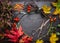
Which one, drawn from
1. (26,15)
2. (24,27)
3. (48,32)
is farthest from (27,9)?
(48,32)

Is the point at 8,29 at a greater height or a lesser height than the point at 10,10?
lesser

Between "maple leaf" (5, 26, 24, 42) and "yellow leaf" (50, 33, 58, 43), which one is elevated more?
"maple leaf" (5, 26, 24, 42)

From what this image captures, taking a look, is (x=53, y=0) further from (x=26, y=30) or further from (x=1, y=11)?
(x=1, y=11)

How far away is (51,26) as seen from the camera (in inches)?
70.9

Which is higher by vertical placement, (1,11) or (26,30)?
(1,11)

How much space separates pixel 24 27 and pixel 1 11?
0.25 meters

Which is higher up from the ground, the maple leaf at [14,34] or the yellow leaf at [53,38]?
the maple leaf at [14,34]

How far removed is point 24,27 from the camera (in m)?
1.77

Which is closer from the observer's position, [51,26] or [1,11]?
[1,11]

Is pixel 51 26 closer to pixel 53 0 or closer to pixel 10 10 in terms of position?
pixel 53 0

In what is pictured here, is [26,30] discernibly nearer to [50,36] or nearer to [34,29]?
[34,29]

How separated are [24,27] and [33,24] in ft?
0.27

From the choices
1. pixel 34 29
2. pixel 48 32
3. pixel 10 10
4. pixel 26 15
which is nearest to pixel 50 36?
pixel 48 32

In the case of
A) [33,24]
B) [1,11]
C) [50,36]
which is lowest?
[50,36]
